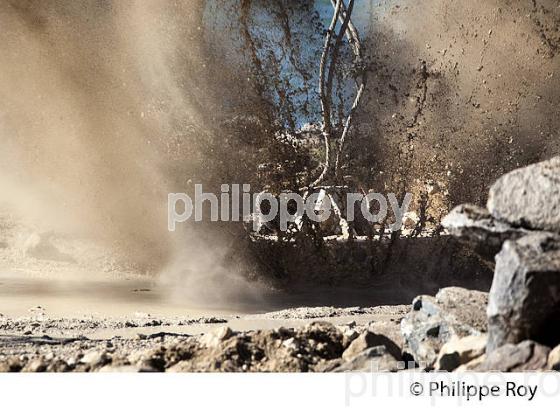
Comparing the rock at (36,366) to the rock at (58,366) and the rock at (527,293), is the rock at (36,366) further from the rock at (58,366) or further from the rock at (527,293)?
the rock at (527,293)

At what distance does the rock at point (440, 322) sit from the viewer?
4.36m

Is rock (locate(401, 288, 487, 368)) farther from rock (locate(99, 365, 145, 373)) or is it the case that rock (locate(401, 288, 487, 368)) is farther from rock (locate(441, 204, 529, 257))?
rock (locate(99, 365, 145, 373))

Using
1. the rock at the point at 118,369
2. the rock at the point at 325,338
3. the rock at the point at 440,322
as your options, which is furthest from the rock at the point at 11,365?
the rock at the point at 440,322

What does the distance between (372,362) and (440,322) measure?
1.75 feet

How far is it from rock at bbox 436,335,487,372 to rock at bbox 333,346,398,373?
0.70ft

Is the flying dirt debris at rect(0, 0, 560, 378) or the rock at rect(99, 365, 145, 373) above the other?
the flying dirt debris at rect(0, 0, 560, 378)

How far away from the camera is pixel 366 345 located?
4.41 meters

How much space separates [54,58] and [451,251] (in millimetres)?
4610

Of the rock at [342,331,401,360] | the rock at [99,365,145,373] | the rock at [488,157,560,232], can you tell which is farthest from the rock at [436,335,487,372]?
the rock at [99,365,145,373]

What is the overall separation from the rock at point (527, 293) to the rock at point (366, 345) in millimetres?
745

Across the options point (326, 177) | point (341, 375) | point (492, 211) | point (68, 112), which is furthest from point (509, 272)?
point (68, 112)

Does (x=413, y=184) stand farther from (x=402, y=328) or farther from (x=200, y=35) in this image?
(x=402, y=328)

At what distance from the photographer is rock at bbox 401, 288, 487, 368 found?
4.36m

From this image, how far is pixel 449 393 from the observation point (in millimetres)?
3611
